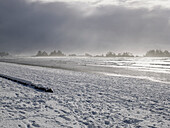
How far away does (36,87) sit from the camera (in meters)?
12.7

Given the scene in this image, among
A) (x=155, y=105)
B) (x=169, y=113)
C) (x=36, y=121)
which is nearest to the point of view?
(x=36, y=121)

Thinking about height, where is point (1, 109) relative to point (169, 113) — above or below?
above

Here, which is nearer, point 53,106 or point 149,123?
point 149,123

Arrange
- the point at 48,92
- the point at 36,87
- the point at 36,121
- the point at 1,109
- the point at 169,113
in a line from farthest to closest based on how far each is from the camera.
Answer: the point at 36,87 < the point at 48,92 < the point at 169,113 < the point at 1,109 < the point at 36,121

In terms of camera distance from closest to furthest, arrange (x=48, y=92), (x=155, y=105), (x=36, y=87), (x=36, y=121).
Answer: (x=36, y=121), (x=155, y=105), (x=48, y=92), (x=36, y=87)

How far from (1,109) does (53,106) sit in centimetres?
250

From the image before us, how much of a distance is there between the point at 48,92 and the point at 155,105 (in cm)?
733

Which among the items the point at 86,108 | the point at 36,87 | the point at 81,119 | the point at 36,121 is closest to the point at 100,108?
the point at 86,108

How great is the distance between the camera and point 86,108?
834cm

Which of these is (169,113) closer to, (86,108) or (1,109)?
(86,108)

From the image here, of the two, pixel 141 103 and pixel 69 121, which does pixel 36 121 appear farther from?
pixel 141 103

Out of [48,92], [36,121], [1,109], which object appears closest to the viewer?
[36,121]

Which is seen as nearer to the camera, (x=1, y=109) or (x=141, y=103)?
(x=1, y=109)

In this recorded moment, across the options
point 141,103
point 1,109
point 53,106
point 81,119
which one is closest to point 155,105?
point 141,103
